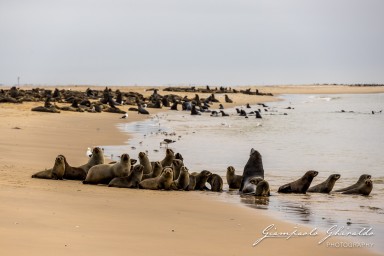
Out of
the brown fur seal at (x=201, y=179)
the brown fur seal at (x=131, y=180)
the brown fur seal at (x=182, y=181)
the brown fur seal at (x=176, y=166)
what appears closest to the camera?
the brown fur seal at (x=131, y=180)

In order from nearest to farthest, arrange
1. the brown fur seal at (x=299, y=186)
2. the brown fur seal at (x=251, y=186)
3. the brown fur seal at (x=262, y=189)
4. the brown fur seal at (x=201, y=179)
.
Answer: the brown fur seal at (x=262, y=189), the brown fur seal at (x=251, y=186), the brown fur seal at (x=299, y=186), the brown fur seal at (x=201, y=179)

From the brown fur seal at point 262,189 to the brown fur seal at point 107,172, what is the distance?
2080mm

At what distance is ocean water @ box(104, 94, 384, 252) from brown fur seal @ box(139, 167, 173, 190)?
2.48 feet

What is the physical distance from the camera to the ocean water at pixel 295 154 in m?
8.45

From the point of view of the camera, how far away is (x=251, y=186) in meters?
10.3

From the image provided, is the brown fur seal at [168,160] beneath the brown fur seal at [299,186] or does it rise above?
above

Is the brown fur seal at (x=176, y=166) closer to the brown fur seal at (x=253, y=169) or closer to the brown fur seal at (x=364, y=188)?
the brown fur seal at (x=253, y=169)

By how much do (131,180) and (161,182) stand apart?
0.46 meters

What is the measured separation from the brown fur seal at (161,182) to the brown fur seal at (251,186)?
1176 millimetres

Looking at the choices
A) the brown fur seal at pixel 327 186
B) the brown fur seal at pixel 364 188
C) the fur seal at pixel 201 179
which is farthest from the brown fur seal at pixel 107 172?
the brown fur seal at pixel 364 188

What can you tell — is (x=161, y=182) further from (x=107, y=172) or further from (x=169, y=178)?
(x=107, y=172)

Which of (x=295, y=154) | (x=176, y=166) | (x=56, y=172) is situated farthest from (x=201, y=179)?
(x=295, y=154)

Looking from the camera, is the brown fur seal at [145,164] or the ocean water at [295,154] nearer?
the ocean water at [295,154]

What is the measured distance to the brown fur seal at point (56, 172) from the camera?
10.2 metres
